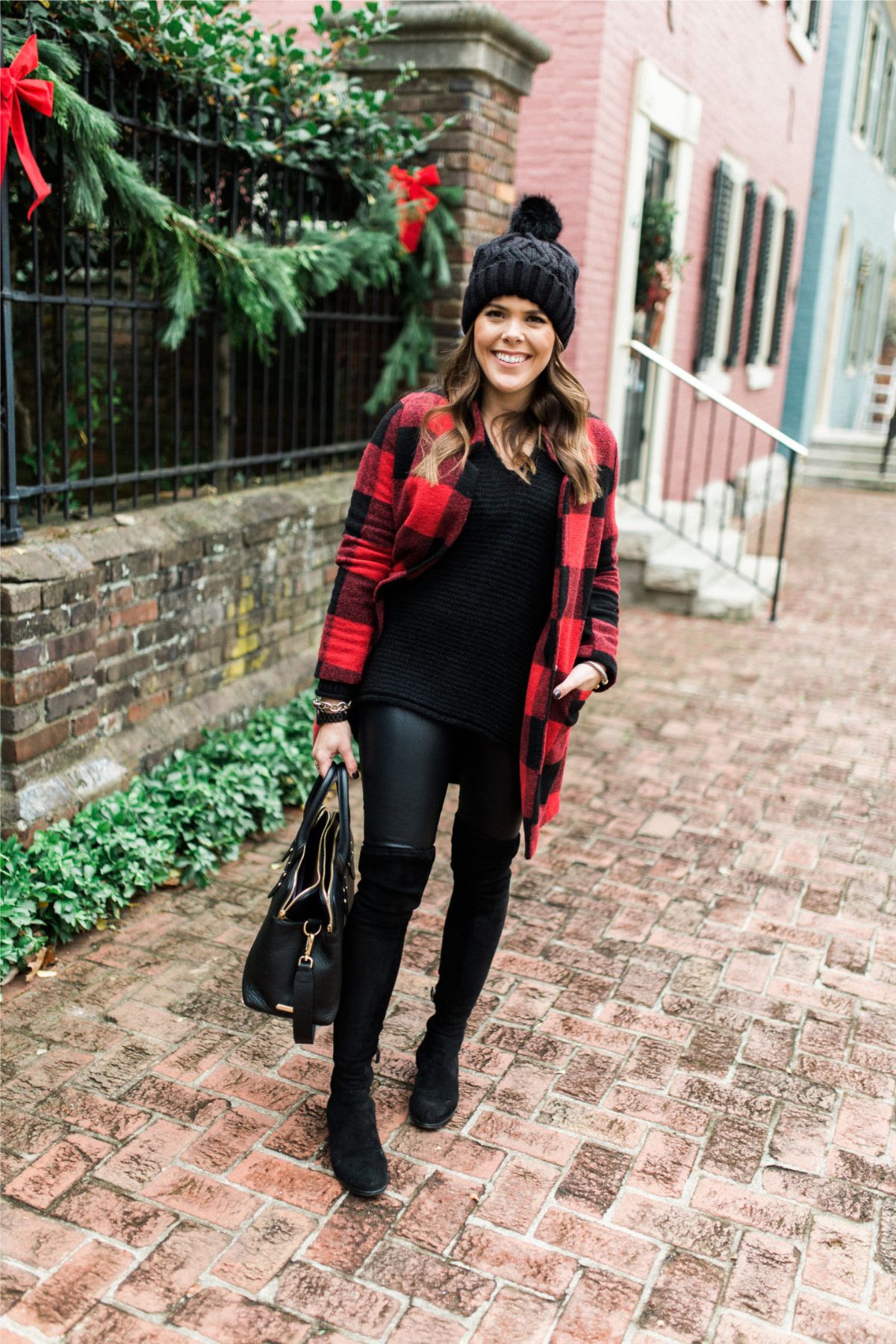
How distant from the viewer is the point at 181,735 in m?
3.94

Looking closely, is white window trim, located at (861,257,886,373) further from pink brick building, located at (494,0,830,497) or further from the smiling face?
the smiling face

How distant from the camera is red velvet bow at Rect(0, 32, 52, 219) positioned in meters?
2.92

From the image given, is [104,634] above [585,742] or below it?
above

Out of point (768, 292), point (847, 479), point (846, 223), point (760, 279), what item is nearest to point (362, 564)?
point (760, 279)

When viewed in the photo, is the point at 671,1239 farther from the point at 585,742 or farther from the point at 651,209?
the point at 651,209

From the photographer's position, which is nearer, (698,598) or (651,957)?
(651,957)

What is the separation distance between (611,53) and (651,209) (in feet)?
3.74

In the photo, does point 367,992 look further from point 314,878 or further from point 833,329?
point 833,329

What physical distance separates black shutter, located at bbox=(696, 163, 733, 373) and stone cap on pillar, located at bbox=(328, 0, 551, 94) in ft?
14.9

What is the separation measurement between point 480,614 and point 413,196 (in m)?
3.04

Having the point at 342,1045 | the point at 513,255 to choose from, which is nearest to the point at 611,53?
the point at 513,255

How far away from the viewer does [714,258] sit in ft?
30.0

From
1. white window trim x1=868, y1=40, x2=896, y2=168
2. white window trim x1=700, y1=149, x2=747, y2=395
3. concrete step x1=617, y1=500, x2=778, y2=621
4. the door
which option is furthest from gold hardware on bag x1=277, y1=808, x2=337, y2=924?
white window trim x1=868, y1=40, x2=896, y2=168

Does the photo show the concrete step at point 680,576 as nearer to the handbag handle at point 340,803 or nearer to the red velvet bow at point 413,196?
the red velvet bow at point 413,196
